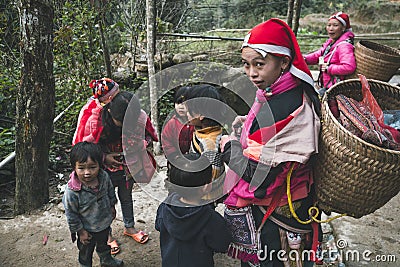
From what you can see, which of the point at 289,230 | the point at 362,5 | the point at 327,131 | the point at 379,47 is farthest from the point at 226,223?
the point at 362,5

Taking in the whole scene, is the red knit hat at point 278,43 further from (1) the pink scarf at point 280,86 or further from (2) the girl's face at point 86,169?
(2) the girl's face at point 86,169

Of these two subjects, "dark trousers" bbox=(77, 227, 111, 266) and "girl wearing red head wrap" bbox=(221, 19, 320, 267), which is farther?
"dark trousers" bbox=(77, 227, 111, 266)

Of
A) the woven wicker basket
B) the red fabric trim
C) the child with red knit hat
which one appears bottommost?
the child with red knit hat

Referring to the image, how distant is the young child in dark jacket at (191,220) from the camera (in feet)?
6.31

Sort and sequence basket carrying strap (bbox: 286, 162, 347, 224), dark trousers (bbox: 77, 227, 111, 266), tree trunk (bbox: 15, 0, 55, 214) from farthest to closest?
tree trunk (bbox: 15, 0, 55, 214) < dark trousers (bbox: 77, 227, 111, 266) < basket carrying strap (bbox: 286, 162, 347, 224)

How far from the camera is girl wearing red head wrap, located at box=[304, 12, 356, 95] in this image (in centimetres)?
371

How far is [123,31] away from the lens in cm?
778

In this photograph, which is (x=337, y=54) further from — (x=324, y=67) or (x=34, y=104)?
(x=34, y=104)

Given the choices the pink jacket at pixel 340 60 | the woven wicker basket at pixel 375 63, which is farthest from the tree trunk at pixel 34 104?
the woven wicker basket at pixel 375 63

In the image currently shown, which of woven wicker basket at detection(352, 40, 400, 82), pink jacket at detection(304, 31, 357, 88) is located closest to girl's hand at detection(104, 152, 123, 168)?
pink jacket at detection(304, 31, 357, 88)

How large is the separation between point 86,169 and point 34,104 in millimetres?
1359

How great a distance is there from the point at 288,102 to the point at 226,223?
82 cm

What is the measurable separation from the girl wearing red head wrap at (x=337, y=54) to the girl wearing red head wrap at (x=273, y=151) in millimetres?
2106

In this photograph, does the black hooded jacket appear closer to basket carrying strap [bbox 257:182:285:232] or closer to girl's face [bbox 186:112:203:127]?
basket carrying strap [bbox 257:182:285:232]
